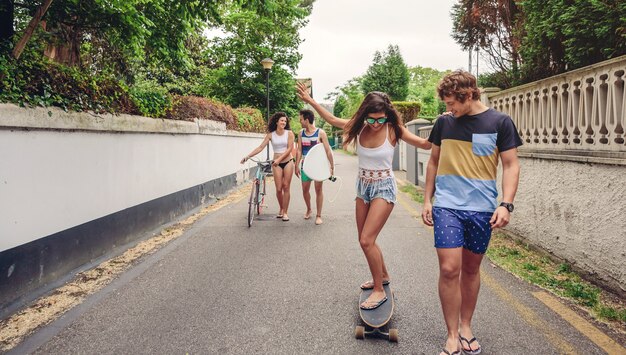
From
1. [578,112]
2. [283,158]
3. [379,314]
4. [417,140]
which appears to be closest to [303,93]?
[417,140]

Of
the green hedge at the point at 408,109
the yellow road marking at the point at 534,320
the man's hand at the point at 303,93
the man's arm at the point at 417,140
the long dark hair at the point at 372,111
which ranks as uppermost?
the green hedge at the point at 408,109

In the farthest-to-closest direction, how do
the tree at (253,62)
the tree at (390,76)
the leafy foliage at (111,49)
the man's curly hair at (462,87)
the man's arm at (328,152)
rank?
the tree at (390,76)
the tree at (253,62)
the man's arm at (328,152)
the leafy foliage at (111,49)
the man's curly hair at (462,87)

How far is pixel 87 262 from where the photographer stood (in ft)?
16.9

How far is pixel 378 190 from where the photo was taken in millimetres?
3641

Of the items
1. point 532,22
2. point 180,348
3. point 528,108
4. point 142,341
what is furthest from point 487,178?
point 532,22

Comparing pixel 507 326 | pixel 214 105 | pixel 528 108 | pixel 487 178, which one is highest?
pixel 214 105

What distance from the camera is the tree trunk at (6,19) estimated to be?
17.1 feet

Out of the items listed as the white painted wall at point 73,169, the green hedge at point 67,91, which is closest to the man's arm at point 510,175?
the white painted wall at point 73,169

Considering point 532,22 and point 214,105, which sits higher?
point 532,22

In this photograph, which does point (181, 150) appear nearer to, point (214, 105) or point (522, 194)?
point (214, 105)

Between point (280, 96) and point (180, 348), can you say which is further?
point (280, 96)

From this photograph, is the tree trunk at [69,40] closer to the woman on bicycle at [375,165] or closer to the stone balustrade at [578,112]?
the woman on bicycle at [375,165]

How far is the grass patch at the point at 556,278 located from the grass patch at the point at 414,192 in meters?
4.34

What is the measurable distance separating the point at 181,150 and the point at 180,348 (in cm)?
637
